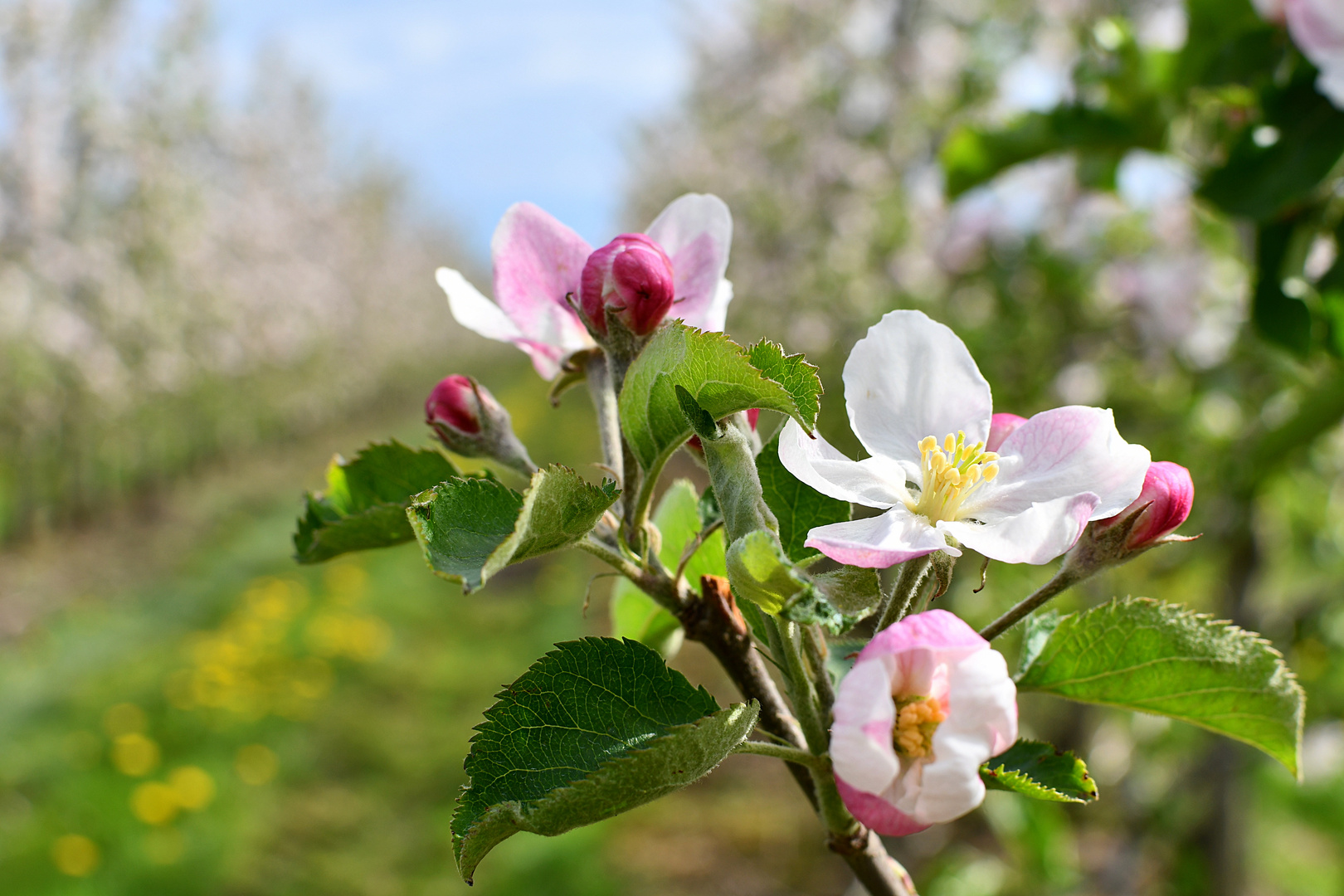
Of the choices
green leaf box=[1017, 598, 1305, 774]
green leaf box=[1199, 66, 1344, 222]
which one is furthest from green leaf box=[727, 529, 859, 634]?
green leaf box=[1199, 66, 1344, 222]

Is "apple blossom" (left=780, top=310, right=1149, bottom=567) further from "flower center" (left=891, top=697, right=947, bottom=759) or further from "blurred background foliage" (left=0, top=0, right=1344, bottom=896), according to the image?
"blurred background foliage" (left=0, top=0, right=1344, bottom=896)

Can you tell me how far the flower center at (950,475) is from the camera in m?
0.59

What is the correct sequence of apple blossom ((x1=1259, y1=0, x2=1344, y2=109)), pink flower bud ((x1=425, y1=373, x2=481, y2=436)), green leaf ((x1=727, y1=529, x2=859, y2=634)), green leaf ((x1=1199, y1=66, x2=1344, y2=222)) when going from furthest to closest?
1. green leaf ((x1=1199, y1=66, x2=1344, y2=222))
2. apple blossom ((x1=1259, y1=0, x2=1344, y2=109))
3. pink flower bud ((x1=425, y1=373, x2=481, y2=436))
4. green leaf ((x1=727, y1=529, x2=859, y2=634))

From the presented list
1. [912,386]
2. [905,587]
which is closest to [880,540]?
[905,587]

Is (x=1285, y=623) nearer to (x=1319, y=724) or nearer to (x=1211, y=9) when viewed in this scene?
(x=1319, y=724)

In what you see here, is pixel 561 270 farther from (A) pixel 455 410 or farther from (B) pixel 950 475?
(B) pixel 950 475

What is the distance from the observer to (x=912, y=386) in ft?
2.03

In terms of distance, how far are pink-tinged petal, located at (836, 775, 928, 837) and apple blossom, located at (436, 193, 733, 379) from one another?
0.33 metres

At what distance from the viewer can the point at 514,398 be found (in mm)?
18891

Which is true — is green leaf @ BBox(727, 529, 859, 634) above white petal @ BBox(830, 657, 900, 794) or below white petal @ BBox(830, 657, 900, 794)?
above

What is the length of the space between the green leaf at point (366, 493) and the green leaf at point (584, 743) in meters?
0.16

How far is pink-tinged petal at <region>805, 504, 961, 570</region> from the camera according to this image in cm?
48

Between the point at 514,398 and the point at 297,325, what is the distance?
546cm

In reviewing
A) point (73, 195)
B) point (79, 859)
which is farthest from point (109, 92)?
point (79, 859)
